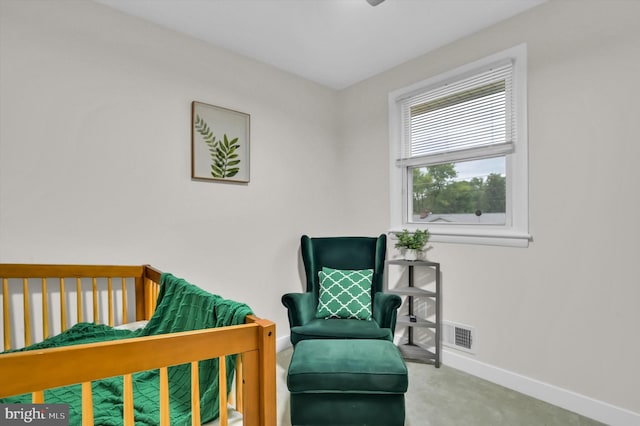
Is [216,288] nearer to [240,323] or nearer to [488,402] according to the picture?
[240,323]

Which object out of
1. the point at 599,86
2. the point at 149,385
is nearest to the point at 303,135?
the point at 599,86

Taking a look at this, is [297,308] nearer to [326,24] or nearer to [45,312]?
[45,312]

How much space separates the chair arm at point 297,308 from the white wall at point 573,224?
3.91 ft

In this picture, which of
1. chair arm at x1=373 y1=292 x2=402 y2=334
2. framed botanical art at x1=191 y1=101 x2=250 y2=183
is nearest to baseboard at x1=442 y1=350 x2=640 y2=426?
chair arm at x1=373 y1=292 x2=402 y2=334

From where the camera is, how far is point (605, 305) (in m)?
1.82

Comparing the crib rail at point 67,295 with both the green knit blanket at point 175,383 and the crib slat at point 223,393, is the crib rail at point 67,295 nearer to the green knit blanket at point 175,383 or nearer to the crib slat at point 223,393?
the green knit blanket at point 175,383

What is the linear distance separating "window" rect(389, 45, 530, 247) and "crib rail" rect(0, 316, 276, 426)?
1.90 metres

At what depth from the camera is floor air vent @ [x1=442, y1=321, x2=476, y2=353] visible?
2.37 metres

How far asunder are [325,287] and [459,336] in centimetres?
107

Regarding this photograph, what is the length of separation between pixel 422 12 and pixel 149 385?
2.51m

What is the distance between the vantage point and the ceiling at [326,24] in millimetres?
2002

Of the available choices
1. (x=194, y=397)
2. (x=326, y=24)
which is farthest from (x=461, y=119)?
(x=194, y=397)

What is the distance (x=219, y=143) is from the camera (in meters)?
2.45

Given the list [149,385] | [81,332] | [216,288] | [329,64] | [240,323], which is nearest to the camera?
A: [240,323]
